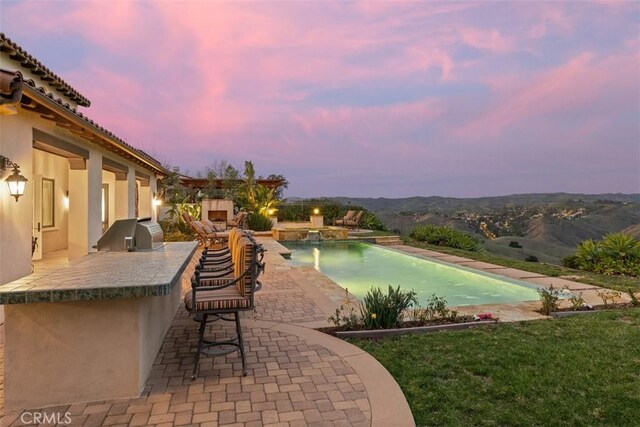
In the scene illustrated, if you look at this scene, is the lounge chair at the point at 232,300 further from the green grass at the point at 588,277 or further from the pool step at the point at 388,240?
the pool step at the point at 388,240

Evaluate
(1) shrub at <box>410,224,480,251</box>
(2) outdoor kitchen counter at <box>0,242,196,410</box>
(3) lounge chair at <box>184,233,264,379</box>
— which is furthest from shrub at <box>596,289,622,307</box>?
(1) shrub at <box>410,224,480,251</box>

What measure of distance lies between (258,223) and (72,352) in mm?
16410

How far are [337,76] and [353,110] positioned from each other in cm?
715

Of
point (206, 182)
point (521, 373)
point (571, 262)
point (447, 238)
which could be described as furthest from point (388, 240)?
point (206, 182)

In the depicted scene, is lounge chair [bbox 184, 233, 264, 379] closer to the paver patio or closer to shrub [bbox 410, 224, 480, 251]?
the paver patio

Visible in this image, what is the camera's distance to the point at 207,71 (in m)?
16.8

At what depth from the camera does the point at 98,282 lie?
285 cm

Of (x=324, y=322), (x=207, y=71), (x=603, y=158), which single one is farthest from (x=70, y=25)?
(x=603, y=158)

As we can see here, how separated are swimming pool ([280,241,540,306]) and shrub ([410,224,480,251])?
2491 millimetres

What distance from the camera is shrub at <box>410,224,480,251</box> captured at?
14227 millimetres

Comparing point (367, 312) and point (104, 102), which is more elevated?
point (104, 102)

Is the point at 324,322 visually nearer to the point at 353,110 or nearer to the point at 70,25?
the point at 70,25

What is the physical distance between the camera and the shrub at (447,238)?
560 inches

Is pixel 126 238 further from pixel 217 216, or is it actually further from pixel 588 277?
pixel 217 216
